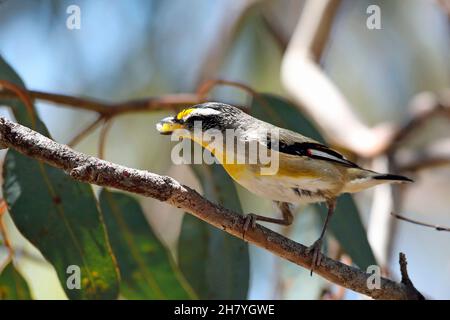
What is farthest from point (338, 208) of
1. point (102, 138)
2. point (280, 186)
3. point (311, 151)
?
point (102, 138)

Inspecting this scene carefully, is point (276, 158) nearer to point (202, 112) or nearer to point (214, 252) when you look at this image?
point (202, 112)

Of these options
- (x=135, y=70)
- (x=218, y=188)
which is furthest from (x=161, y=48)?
(x=218, y=188)

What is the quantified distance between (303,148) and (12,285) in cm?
137

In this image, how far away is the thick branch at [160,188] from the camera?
6.54ft

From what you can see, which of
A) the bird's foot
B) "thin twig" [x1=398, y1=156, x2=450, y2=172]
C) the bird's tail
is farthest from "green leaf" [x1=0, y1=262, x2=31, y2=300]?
"thin twig" [x1=398, y1=156, x2=450, y2=172]

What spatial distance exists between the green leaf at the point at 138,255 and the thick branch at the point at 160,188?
2.96ft

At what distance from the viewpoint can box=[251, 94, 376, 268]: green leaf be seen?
304 centimetres

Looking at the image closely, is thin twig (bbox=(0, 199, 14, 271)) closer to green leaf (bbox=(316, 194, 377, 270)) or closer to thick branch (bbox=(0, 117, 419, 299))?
thick branch (bbox=(0, 117, 419, 299))

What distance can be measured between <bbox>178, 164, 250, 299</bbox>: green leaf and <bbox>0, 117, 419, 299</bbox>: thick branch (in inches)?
29.2

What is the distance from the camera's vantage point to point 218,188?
→ 3.40m

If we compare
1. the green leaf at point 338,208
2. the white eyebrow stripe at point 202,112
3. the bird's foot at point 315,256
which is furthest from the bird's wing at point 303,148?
the bird's foot at point 315,256

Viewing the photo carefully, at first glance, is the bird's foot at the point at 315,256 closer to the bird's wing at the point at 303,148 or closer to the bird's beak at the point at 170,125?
the bird's wing at the point at 303,148

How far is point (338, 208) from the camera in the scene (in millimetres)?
3279
